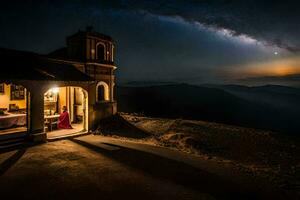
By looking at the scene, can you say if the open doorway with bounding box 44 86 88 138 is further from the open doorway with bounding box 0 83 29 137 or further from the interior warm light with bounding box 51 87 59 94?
the open doorway with bounding box 0 83 29 137

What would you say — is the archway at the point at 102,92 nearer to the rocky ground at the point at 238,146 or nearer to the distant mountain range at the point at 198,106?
the rocky ground at the point at 238,146

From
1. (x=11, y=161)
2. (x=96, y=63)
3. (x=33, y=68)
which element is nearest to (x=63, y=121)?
(x=33, y=68)

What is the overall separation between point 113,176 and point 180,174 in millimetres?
2302

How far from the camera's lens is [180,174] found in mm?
7598

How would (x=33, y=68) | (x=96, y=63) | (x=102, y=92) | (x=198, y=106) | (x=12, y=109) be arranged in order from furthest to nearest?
(x=198, y=106) → (x=102, y=92) → (x=96, y=63) → (x=12, y=109) → (x=33, y=68)

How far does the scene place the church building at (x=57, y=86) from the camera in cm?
1166

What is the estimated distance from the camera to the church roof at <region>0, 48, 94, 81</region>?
35.9 ft

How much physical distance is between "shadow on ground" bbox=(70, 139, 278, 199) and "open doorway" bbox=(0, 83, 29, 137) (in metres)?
6.73

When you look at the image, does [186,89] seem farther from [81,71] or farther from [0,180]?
[0,180]

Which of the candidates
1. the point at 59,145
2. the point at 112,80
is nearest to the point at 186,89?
the point at 112,80

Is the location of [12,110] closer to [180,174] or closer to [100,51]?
[100,51]

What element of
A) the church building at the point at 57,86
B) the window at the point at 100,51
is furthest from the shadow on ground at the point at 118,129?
the window at the point at 100,51

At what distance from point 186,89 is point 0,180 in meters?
107

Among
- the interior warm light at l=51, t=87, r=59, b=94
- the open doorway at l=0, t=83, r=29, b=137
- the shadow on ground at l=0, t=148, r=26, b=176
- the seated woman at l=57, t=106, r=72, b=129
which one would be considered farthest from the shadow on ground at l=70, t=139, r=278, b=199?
the interior warm light at l=51, t=87, r=59, b=94
